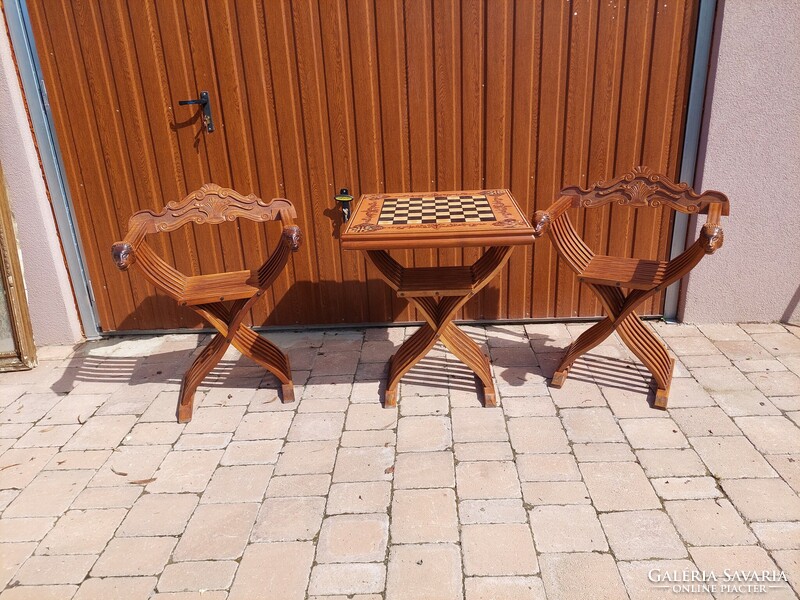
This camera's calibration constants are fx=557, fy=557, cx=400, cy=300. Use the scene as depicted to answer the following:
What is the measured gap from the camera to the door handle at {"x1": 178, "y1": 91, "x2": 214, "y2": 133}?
3654mm

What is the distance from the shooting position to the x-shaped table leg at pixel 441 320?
3.08 meters

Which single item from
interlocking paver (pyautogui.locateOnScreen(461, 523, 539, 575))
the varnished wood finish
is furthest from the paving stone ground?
the varnished wood finish

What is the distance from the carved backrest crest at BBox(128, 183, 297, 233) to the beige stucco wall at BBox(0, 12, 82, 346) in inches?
50.9

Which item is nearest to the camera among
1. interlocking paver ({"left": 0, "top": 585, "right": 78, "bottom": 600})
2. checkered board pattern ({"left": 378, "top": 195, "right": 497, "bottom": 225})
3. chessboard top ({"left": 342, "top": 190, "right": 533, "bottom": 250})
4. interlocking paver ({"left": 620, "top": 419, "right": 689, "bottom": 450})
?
interlocking paver ({"left": 0, "top": 585, "right": 78, "bottom": 600})

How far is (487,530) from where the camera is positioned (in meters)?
2.36

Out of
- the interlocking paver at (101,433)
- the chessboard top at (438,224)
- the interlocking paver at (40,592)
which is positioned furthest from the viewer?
the interlocking paver at (101,433)

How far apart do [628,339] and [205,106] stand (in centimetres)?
308

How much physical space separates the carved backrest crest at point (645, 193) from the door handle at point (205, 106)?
92.2 inches

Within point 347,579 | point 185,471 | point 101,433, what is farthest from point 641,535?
point 101,433

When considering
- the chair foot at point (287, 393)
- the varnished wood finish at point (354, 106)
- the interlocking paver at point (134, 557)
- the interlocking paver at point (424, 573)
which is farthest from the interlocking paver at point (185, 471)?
the varnished wood finish at point (354, 106)

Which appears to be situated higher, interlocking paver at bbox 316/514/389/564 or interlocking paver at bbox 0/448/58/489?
interlocking paver at bbox 316/514/389/564

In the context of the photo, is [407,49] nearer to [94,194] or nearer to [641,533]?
[94,194]

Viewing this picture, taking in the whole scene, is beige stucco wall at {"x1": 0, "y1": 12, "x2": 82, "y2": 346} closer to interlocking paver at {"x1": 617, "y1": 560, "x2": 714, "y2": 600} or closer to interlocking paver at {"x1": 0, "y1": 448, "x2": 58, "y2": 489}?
interlocking paver at {"x1": 0, "y1": 448, "x2": 58, "y2": 489}

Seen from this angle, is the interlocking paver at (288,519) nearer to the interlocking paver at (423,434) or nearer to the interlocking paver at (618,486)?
the interlocking paver at (423,434)
